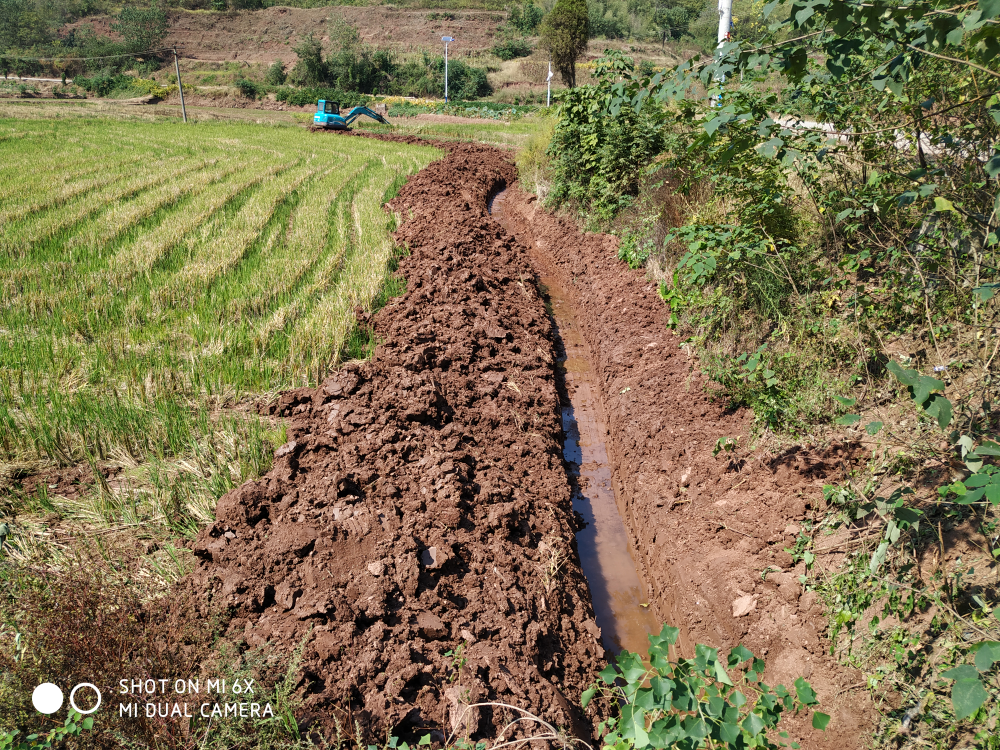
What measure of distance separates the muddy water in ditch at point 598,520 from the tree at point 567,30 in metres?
36.4

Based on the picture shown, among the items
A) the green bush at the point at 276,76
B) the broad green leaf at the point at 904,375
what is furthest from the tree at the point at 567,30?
the broad green leaf at the point at 904,375

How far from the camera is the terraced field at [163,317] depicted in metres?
4.05

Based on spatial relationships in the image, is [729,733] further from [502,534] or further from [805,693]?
[502,534]

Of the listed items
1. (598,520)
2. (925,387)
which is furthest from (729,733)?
(598,520)

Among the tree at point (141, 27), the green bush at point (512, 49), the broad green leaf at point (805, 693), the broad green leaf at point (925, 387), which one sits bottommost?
the broad green leaf at point (805, 693)

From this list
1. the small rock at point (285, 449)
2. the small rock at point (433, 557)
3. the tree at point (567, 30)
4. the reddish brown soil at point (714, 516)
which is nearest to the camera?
the reddish brown soil at point (714, 516)

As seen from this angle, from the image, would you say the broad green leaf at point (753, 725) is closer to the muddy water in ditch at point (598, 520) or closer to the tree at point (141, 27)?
the muddy water in ditch at point (598, 520)

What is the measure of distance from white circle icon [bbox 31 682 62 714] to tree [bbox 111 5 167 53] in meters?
89.4

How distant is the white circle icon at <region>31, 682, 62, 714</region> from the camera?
2.08 m

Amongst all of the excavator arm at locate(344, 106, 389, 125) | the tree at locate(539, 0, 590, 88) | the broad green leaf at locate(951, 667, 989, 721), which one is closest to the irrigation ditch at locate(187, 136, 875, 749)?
the broad green leaf at locate(951, 667, 989, 721)

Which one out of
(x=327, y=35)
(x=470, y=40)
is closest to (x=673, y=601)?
(x=470, y=40)

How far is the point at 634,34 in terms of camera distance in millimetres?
84250

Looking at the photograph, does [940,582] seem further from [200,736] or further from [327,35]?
[327,35]

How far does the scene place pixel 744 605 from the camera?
137 inches
